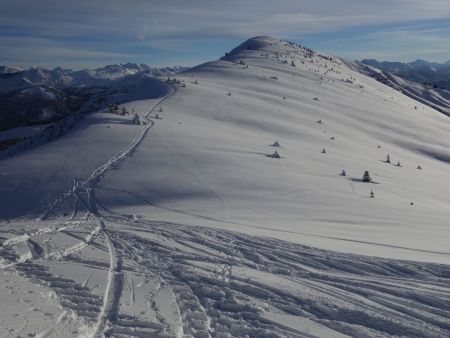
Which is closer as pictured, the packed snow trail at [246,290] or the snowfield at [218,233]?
the packed snow trail at [246,290]

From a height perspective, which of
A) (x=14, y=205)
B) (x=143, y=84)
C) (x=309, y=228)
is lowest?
(x=14, y=205)

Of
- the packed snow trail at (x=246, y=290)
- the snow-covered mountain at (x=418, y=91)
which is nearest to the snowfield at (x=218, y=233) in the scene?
the packed snow trail at (x=246, y=290)

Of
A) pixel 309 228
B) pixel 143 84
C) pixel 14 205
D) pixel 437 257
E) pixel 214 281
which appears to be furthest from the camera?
pixel 143 84

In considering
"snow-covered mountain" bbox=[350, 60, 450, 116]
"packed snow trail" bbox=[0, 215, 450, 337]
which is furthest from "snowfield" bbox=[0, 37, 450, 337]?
"snow-covered mountain" bbox=[350, 60, 450, 116]

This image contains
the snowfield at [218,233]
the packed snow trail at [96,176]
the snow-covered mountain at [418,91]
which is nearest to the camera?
the snowfield at [218,233]

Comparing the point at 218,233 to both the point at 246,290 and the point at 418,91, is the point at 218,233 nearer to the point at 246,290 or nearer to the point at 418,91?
the point at 246,290

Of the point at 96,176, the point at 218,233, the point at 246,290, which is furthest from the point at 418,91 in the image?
the point at 246,290

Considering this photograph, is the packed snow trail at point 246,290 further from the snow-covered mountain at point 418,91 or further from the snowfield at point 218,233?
the snow-covered mountain at point 418,91

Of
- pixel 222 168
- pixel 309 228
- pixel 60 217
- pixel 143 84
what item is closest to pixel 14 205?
pixel 60 217

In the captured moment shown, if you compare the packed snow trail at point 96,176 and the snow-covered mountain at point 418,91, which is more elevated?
the snow-covered mountain at point 418,91

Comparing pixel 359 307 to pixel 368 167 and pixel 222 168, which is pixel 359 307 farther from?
pixel 368 167
